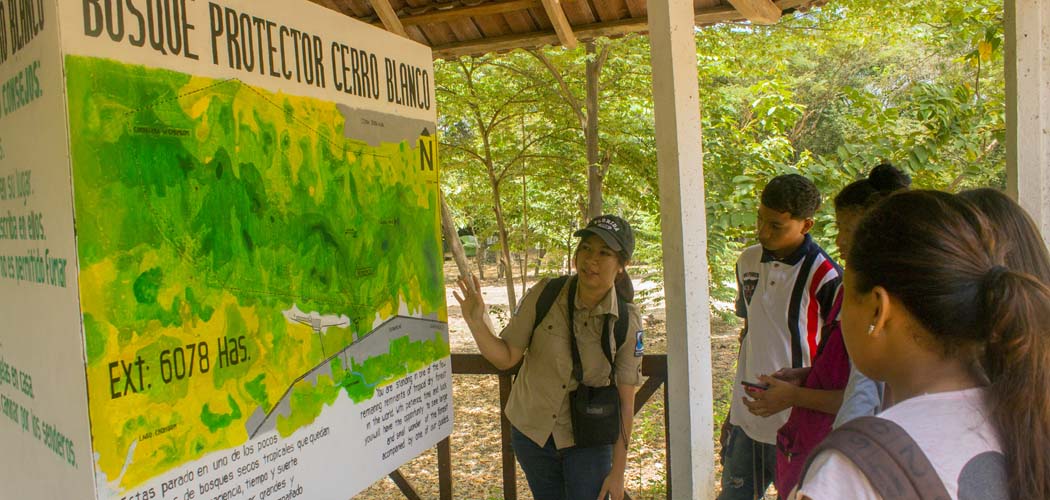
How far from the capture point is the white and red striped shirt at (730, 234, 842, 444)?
2.67 metres

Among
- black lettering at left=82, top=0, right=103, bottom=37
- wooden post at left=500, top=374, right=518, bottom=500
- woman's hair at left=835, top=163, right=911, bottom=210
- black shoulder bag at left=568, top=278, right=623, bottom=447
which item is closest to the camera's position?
black lettering at left=82, top=0, right=103, bottom=37

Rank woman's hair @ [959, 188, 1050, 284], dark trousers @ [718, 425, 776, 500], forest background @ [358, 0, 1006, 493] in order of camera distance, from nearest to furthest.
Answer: woman's hair @ [959, 188, 1050, 284] < dark trousers @ [718, 425, 776, 500] < forest background @ [358, 0, 1006, 493]

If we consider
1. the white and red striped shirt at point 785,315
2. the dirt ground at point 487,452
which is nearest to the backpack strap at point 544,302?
the white and red striped shirt at point 785,315

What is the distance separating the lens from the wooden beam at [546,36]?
3031 millimetres

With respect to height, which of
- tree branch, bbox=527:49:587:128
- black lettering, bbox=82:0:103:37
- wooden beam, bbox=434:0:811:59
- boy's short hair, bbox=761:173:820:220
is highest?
tree branch, bbox=527:49:587:128

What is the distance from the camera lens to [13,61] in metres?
1.45

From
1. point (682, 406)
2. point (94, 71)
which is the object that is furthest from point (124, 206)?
point (682, 406)

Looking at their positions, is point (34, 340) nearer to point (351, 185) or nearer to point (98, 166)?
point (98, 166)

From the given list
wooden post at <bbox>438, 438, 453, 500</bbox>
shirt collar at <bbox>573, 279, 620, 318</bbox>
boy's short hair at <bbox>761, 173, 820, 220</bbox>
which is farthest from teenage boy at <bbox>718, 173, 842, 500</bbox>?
wooden post at <bbox>438, 438, 453, 500</bbox>

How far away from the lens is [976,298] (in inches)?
39.1

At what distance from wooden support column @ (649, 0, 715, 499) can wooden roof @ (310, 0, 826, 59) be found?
0.97 metres

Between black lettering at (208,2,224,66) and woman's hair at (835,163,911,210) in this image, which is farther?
woman's hair at (835,163,911,210)

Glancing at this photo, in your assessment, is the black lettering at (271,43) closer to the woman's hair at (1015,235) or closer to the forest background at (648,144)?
the woman's hair at (1015,235)

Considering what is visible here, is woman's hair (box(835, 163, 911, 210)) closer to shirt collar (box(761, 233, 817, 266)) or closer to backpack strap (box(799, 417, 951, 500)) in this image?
shirt collar (box(761, 233, 817, 266))
